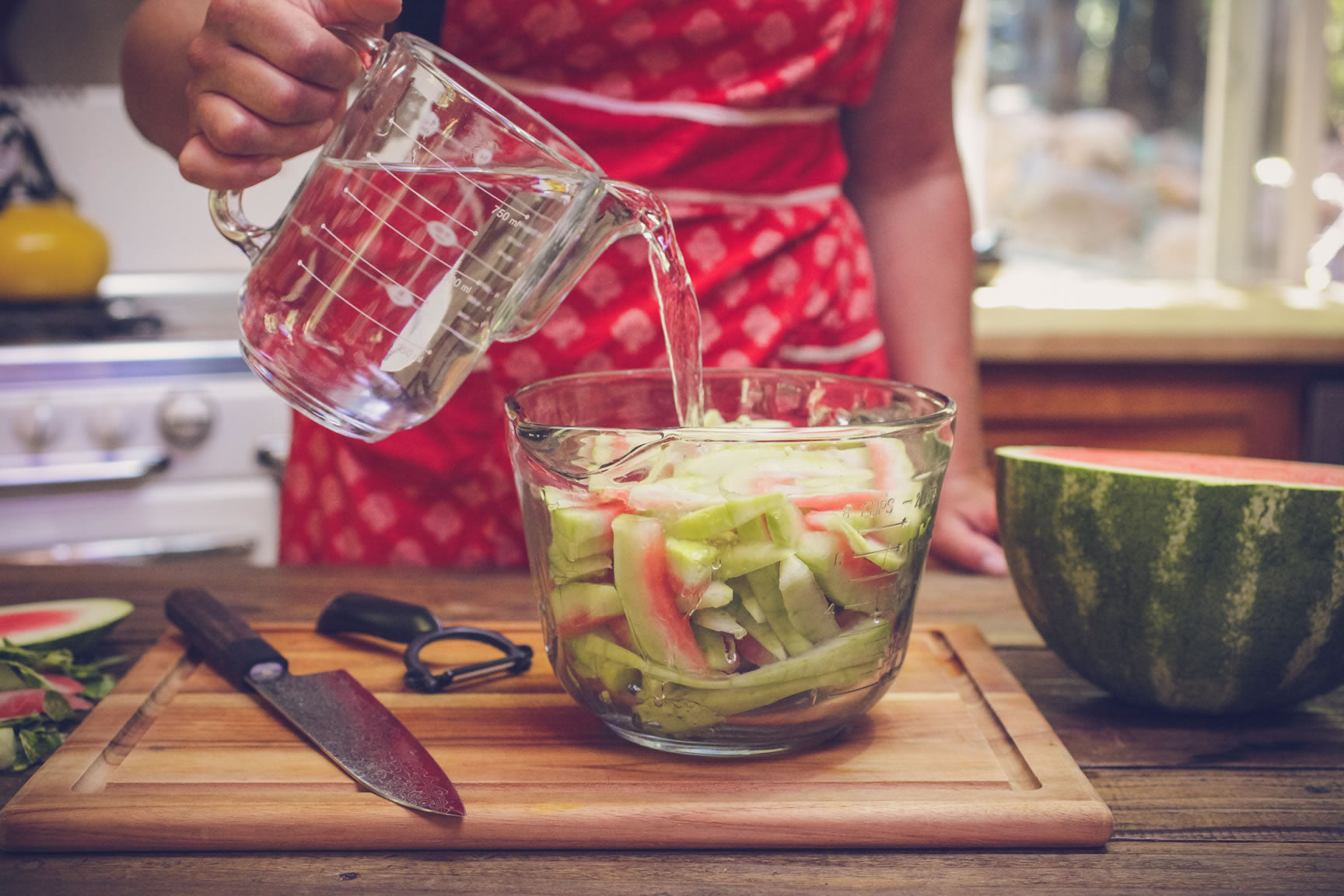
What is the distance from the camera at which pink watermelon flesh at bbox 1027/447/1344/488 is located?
31.5 inches

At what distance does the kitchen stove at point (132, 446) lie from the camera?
1.94 metres

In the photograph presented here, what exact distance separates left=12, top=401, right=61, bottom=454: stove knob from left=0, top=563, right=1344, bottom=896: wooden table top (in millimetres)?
1394

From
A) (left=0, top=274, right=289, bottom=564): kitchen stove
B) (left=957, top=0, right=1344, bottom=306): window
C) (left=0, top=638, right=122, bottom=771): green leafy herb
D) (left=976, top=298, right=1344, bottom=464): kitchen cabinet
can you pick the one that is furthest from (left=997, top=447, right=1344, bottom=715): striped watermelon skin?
(left=957, top=0, right=1344, bottom=306): window

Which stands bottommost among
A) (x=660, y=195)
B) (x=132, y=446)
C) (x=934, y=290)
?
(x=132, y=446)

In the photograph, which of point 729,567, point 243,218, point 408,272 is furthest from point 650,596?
point 243,218

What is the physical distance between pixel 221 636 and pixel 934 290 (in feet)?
2.79

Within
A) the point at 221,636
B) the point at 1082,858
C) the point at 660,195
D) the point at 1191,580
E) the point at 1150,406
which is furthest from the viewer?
the point at 1150,406

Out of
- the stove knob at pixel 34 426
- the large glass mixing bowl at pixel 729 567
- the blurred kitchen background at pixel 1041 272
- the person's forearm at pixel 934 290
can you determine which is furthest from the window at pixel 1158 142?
the large glass mixing bowl at pixel 729 567

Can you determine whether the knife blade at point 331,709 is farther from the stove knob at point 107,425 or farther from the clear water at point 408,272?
the stove knob at point 107,425

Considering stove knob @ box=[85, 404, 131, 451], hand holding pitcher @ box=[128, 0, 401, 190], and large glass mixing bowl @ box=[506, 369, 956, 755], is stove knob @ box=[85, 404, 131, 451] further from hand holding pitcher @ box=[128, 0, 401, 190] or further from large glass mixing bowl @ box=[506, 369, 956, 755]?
large glass mixing bowl @ box=[506, 369, 956, 755]

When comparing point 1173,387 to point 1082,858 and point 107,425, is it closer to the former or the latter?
point 1082,858

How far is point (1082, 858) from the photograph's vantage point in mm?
617

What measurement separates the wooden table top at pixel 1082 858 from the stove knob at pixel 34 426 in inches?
54.9

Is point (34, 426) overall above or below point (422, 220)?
below
